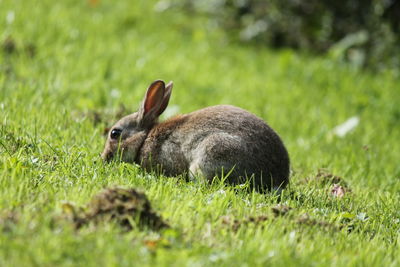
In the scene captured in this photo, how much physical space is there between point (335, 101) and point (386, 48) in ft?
9.06

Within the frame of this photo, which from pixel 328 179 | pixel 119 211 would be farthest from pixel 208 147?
pixel 119 211

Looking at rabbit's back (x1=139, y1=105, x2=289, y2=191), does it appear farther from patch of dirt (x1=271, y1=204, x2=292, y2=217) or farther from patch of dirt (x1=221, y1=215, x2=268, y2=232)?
patch of dirt (x1=221, y1=215, x2=268, y2=232)

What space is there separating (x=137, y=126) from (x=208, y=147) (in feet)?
3.81

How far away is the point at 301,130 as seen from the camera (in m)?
8.52

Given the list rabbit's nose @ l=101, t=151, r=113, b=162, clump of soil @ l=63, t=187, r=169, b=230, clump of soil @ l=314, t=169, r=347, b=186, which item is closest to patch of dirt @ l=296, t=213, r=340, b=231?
clump of soil @ l=63, t=187, r=169, b=230

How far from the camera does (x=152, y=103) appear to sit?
607 cm

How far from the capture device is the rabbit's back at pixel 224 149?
514cm

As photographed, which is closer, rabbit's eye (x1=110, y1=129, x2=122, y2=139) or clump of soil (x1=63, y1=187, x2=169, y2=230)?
clump of soil (x1=63, y1=187, x2=169, y2=230)

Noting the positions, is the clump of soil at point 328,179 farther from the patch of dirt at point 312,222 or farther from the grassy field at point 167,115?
the patch of dirt at point 312,222

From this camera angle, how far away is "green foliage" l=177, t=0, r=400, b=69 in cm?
1177

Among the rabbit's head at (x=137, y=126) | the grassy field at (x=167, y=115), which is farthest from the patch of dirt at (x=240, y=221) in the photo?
the rabbit's head at (x=137, y=126)

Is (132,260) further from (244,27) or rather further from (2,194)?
(244,27)

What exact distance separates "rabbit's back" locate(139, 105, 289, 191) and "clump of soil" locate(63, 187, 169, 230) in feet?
4.42

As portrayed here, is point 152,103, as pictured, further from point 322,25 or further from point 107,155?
point 322,25
